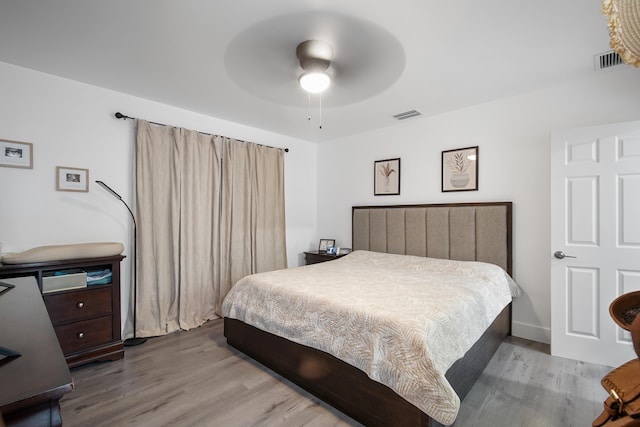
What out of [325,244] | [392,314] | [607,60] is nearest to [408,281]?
[392,314]

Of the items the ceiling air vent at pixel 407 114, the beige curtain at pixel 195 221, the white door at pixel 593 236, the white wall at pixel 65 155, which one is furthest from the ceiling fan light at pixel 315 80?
the white door at pixel 593 236

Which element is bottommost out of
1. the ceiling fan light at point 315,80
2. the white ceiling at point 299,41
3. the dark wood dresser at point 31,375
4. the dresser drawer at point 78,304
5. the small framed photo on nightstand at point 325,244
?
the dresser drawer at point 78,304

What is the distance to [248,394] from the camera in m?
2.07

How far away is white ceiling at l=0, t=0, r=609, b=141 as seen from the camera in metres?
1.78

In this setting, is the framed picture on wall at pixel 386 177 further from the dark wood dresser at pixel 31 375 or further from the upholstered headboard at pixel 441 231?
the dark wood dresser at pixel 31 375

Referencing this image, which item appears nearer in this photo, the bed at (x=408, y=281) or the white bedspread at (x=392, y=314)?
the white bedspread at (x=392, y=314)

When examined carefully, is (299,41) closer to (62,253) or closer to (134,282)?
(62,253)

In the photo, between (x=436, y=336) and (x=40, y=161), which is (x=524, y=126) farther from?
(x=40, y=161)

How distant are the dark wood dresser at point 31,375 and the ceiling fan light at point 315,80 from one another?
208 cm

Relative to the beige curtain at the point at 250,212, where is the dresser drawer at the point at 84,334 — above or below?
below

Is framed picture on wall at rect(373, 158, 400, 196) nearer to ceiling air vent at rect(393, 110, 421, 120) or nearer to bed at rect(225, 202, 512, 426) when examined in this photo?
bed at rect(225, 202, 512, 426)

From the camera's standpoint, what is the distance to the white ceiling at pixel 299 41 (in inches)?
70.0

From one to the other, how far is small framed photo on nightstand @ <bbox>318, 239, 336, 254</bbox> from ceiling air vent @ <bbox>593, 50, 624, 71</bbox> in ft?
11.5

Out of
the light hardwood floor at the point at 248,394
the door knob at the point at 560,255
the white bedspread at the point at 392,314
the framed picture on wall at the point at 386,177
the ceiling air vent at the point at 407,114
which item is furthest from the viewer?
the framed picture on wall at the point at 386,177
